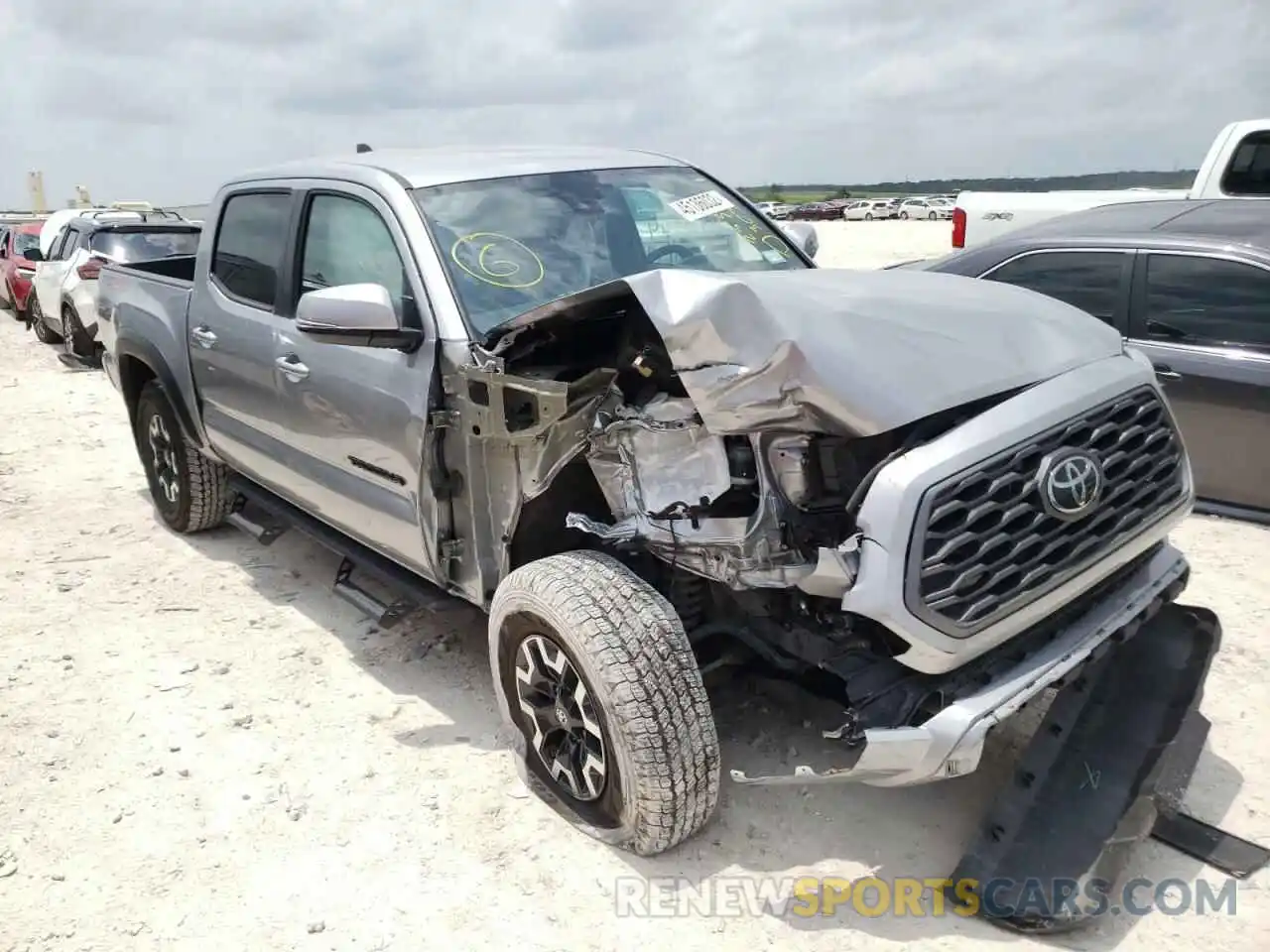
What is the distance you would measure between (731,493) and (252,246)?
2.85 metres

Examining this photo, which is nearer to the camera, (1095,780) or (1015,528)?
(1015,528)

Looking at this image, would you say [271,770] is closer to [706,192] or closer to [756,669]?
[756,669]

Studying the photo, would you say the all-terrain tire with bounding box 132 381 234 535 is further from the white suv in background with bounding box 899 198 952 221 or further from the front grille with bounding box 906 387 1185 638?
the white suv in background with bounding box 899 198 952 221

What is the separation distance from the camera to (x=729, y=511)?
2.84 metres

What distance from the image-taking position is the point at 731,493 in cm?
283

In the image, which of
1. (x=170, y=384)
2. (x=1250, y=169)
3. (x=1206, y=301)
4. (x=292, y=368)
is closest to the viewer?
(x=292, y=368)

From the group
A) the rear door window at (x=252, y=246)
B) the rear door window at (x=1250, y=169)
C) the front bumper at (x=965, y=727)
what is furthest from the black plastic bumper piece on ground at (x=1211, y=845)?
the rear door window at (x=1250, y=169)

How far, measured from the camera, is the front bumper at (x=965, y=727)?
7.92 ft

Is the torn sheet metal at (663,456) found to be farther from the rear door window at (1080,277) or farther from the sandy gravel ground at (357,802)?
the rear door window at (1080,277)

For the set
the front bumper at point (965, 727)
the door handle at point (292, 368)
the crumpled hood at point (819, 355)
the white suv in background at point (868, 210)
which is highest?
the crumpled hood at point (819, 355)

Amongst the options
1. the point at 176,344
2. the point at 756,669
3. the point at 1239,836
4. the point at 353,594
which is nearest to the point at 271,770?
the point at 353,594

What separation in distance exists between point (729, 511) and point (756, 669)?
66cm

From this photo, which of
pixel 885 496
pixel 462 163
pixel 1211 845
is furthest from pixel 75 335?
pixel 1211 845

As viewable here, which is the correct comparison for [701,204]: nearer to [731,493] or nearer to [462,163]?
[462,163]
